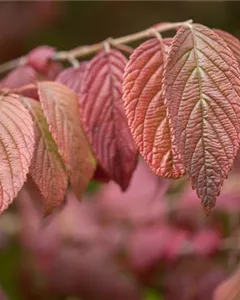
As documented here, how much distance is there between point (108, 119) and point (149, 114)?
0.65ft

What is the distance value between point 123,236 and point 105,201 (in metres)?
0.22

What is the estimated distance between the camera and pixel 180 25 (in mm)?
1252

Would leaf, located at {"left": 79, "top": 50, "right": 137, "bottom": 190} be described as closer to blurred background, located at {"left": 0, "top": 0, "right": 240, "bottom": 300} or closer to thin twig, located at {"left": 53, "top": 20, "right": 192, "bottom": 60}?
thin twig, located at {"left": 53, "top": 20, "right": 192, "bottom": 60}

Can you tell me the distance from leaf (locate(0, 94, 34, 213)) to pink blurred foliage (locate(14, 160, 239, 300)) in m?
0.80

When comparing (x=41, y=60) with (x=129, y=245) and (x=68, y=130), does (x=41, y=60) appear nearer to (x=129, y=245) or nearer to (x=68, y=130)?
(x=68, y=130)

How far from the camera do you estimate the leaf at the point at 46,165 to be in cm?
123

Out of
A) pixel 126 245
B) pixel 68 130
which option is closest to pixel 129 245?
pixel 126 245

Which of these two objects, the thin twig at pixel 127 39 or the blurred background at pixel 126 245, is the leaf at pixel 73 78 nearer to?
the thin twig at pixel 127 39

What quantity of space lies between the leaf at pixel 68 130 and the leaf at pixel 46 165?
0.7 inches

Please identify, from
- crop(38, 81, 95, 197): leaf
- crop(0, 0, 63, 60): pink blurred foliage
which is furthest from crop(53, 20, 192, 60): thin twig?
crop(0, 0, 63, 60): pink blurred foliage

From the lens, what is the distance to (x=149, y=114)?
119 cm

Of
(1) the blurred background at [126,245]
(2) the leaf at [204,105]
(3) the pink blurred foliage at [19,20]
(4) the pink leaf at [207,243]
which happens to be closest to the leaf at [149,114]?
(2) the leaf at [204,105]

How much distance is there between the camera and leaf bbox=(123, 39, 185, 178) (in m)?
1.17

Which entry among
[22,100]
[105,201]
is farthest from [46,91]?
[105,201]
